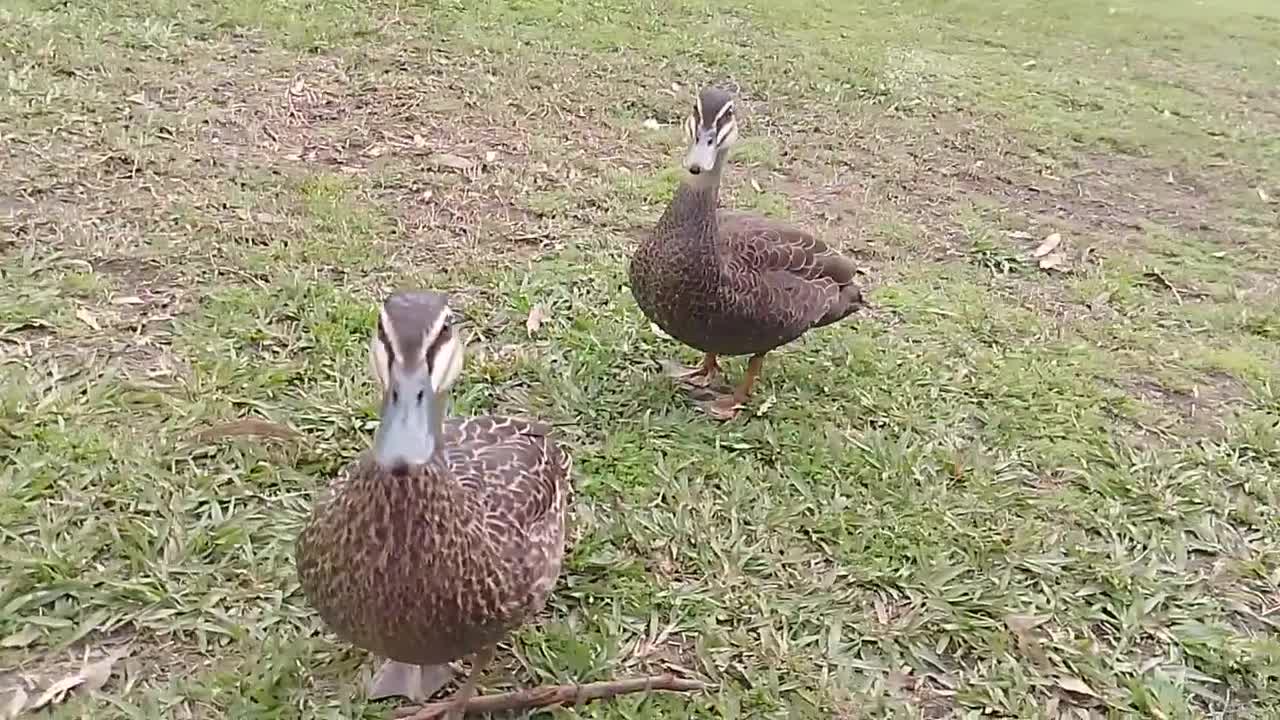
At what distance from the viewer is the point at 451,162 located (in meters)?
5.21

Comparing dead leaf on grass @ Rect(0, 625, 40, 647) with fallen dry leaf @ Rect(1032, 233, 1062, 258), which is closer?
dead leaf on grass @ Rect(0, 625, 40, 647)

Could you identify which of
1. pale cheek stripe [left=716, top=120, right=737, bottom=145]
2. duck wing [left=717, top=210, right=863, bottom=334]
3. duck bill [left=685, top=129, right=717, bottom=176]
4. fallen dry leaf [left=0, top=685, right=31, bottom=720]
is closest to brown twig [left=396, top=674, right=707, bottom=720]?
fallen dry leaf [left=0, top=685, right=31, bottom=720]

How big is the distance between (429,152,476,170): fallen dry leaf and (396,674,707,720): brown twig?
9.99 ft

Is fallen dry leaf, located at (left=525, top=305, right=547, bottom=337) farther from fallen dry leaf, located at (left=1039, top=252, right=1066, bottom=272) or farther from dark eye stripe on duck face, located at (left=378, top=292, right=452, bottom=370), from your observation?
fallen dry leaf, located at (left=1039, top=252, right=1066, bottom=272)

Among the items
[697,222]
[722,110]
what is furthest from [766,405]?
[722,110]

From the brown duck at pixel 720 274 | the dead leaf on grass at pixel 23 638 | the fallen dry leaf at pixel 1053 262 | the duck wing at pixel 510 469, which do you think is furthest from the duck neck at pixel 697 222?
the fallen dry leaf at pixel 1053 262

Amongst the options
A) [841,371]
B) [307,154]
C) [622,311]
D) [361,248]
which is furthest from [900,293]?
[307,154]

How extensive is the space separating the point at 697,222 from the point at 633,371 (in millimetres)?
621

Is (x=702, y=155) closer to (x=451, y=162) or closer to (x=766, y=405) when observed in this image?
(x=766, y=405)

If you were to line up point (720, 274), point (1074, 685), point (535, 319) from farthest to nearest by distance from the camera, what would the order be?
point (535, 319), point (720, 274), point (1074, 685)

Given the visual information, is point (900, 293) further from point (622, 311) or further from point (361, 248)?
point (361, 248)

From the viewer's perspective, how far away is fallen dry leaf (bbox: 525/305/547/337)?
402 cm

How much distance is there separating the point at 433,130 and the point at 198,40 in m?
1.57

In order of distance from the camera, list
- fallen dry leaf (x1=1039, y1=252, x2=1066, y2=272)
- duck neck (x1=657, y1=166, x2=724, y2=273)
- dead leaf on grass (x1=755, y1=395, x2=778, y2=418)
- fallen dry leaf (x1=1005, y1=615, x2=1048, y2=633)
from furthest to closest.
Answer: fallen dry leaf (x1=1039, y1=252, x2=1066, y2=272), dead leaf on grass (x1=755, y1=395, x2=778, y2=418), duck neck (x1=657, y1=166, x2=724, y2=273), fallen dry leaf (x1=1005, y1=615, x2=1048, y2=633)
